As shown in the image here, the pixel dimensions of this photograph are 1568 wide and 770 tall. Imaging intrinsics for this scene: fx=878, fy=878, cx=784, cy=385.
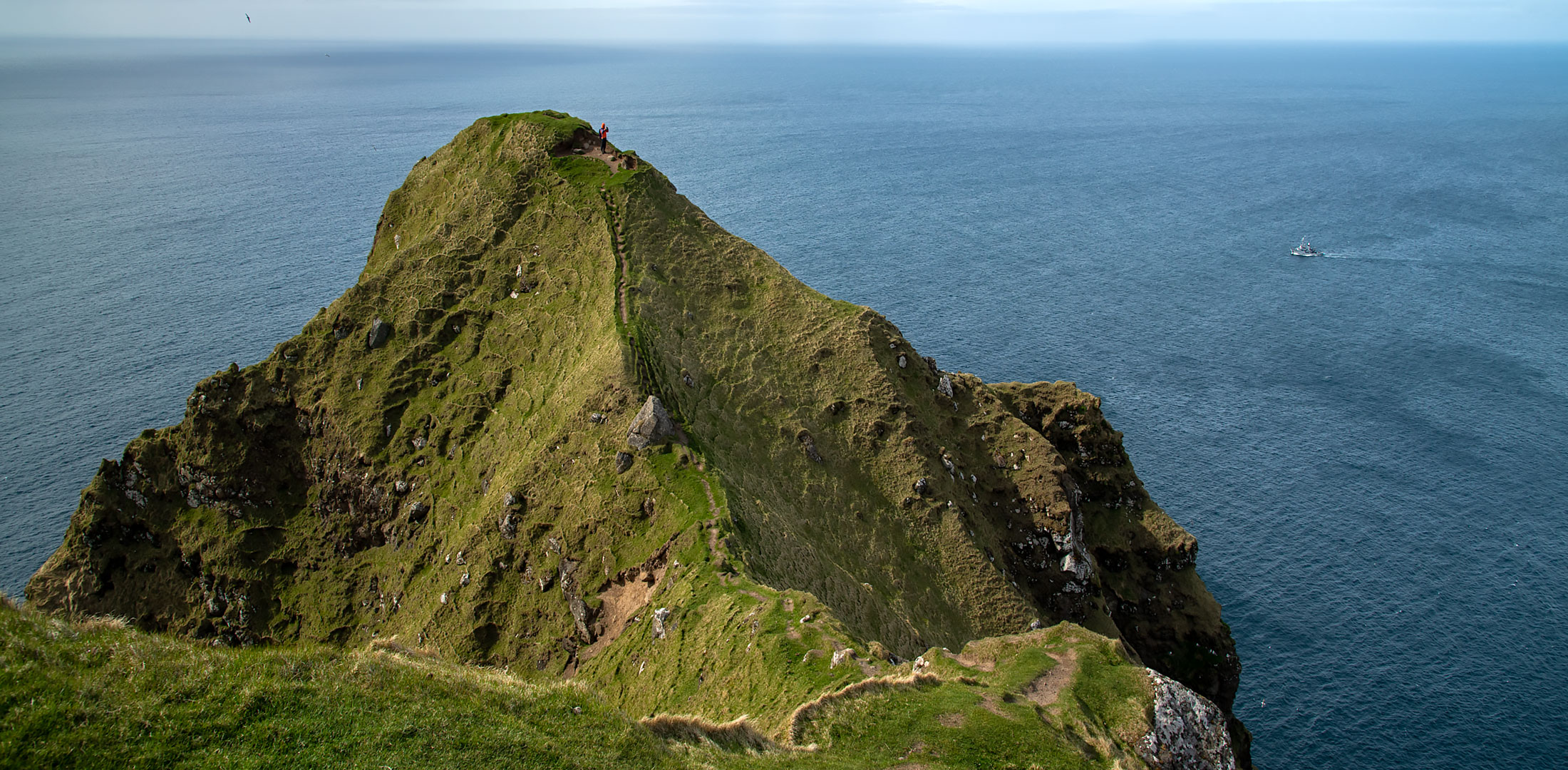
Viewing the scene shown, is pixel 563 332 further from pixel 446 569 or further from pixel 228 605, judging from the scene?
pixel 228 605

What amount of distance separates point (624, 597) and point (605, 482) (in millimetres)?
8282

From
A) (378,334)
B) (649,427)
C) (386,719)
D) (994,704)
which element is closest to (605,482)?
(649,427)

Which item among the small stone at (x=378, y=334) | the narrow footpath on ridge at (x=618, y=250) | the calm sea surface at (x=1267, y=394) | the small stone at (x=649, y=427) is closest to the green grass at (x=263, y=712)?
the small stone at (x=649, y=427)

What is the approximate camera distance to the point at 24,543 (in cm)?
9100

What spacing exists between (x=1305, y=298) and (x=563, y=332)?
157074mm

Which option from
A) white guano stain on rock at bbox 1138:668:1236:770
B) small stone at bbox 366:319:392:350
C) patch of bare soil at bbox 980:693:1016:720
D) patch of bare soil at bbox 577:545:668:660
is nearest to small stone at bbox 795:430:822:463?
patch of bare soil at bbox 577:545:668:660

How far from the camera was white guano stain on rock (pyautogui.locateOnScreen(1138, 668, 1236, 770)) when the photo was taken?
43094 mm

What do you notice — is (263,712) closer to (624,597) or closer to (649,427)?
(624,597)

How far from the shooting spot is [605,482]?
56.4 m

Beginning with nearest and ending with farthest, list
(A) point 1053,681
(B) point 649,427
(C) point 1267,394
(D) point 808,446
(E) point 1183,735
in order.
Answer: (E) point 1183,735, (A) point 1053,681, (B) point 649,427, (D) point 808,446, (C) point 1267,394

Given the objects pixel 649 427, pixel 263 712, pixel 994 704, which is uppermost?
pixel 263 712

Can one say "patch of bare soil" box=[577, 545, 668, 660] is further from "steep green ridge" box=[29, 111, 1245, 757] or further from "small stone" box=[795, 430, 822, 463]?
"small stone" box=[795, 430, 822, 463]

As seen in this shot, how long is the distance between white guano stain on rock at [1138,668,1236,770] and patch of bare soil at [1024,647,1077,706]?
13.8 ft

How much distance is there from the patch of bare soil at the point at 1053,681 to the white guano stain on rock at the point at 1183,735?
4.21 meters
